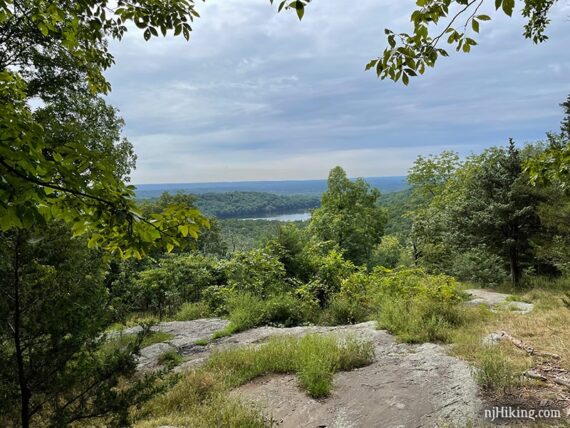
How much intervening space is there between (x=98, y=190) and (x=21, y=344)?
1.73 m

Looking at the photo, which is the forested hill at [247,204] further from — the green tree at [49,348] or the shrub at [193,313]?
the green tree at [49,348]

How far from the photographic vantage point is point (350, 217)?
92.3 ft

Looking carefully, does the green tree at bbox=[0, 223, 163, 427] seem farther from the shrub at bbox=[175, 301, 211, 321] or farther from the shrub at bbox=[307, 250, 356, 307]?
the shrub at bbox=[307, 250, 356, 307]

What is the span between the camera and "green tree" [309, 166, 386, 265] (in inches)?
1077

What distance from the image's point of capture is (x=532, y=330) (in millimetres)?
5988

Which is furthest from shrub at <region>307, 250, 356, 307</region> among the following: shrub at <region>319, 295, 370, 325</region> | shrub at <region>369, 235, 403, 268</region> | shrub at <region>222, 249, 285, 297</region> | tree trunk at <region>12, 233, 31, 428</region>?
shrub at <region>369, 235, 403, 268</region>

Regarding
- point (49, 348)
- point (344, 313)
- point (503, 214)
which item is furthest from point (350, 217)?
point (49, 348)

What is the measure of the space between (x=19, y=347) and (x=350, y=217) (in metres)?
26.6

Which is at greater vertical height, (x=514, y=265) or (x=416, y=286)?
(x=416, y=286)

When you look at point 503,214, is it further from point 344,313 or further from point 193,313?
point 193,313

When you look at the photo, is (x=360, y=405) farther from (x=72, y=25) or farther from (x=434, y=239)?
(x=434, y=239)

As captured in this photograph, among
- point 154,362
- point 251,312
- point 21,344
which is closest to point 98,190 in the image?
point 21,344

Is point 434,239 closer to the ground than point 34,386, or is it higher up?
closer to the ground

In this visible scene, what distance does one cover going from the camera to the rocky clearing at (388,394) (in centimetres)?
375
